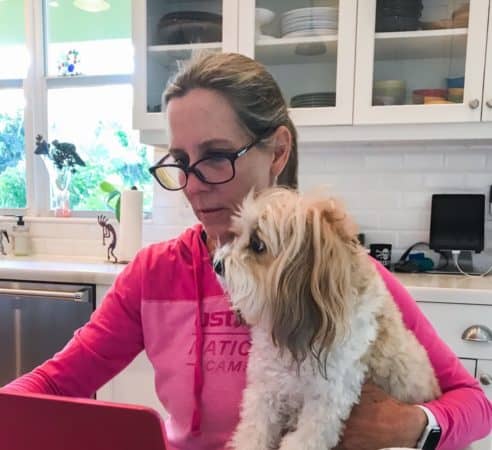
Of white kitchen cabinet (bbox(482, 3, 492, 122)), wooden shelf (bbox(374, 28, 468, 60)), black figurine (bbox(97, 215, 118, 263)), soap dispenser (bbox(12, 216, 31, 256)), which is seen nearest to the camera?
white kitchen cabinet (bbox(482, 3, 492, 122))

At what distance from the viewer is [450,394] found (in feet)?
3.18

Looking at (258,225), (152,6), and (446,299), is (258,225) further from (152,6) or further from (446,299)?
(152,6)

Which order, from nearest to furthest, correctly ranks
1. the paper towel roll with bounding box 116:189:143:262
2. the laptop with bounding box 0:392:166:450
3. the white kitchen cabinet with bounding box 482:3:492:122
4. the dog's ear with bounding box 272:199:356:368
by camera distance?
the laptop with bounding box 0:392:166:450 < the dog's ear with bounding box 272:199:356:368 < the white kitchen cabinet with bounding box 482:3:492:122 < the paper towel roll with bounding box 116:189:143:262

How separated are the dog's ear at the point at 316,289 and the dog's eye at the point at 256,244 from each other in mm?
74

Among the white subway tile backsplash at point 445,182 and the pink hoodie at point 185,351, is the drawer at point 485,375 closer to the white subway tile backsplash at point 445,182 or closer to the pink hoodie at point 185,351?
the pink hoodie at point 185,351

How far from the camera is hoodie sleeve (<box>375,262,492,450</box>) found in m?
0.90

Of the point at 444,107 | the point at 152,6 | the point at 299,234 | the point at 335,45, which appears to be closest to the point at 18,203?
the point at 152,6

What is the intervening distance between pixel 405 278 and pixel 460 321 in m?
0.29

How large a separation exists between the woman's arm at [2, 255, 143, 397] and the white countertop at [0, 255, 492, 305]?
2.91ft

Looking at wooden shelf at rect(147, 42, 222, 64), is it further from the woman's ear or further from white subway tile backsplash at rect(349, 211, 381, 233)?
the woman's ear

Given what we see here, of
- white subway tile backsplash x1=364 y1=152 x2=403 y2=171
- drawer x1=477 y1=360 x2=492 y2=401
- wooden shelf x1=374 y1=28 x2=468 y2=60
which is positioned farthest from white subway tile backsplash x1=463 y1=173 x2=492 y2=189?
drawer x1=477 y1=360 x2=492 y2=401

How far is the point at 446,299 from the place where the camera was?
1694mm

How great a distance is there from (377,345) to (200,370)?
0.34 meters

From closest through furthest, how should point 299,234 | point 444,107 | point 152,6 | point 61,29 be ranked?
point 299,234 → point 444,107 → point 152,6 → point 61,29
